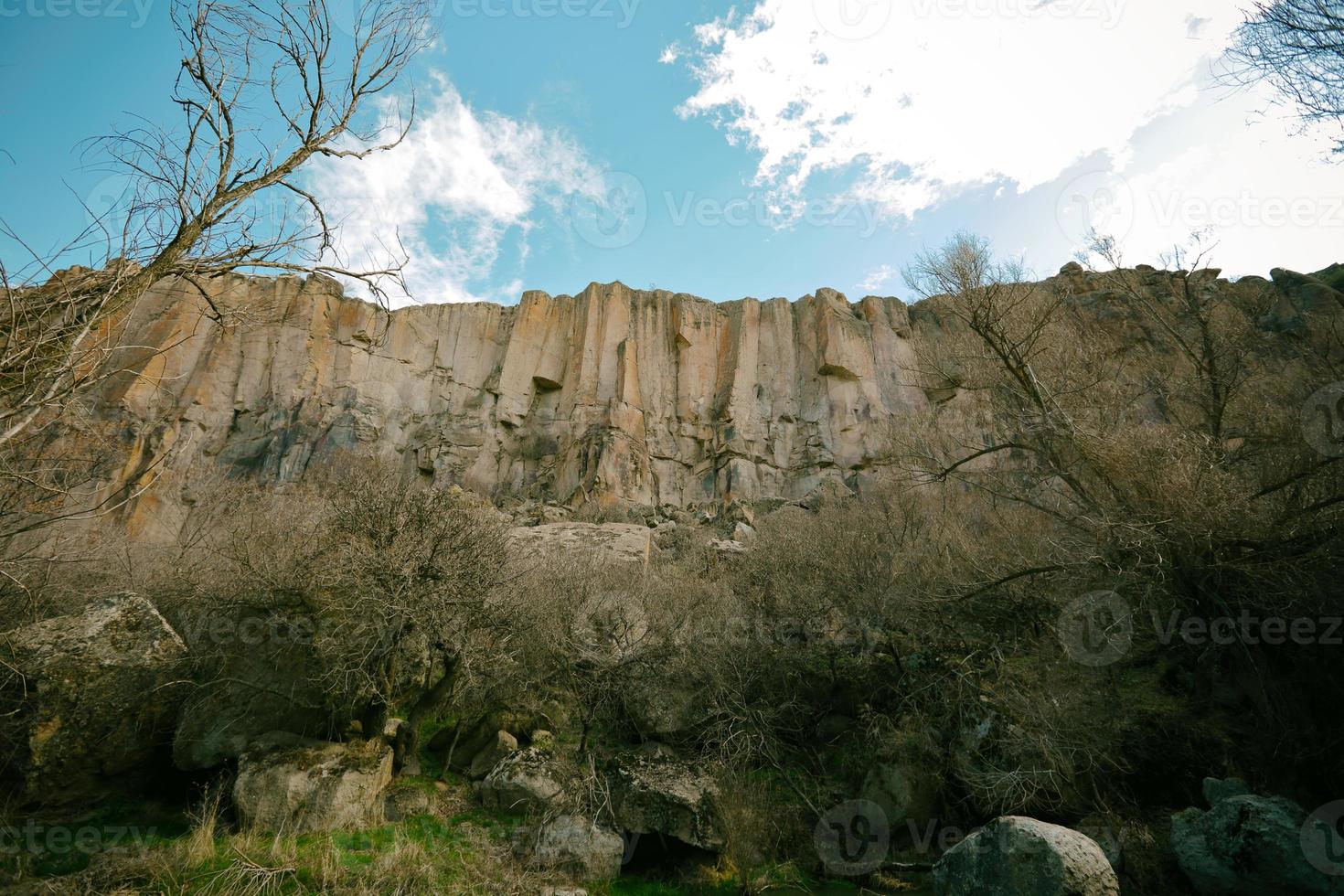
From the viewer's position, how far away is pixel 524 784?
334 inches

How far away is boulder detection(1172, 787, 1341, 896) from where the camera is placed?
5.41 m

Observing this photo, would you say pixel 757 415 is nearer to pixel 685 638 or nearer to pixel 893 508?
pixel 893 508

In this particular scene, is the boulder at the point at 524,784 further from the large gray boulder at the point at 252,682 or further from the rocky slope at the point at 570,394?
the rocky slope at the point at 570,394

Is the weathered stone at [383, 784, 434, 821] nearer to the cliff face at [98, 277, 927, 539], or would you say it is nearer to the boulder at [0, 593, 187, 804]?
the boulder at [0, 593, 187, 804]

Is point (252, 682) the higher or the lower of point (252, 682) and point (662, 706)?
the higher

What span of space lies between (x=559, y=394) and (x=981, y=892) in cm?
2776

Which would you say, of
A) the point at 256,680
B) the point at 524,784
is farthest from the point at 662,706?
the point at 256,680

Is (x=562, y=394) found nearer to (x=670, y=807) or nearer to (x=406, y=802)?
(x=406, y=802)

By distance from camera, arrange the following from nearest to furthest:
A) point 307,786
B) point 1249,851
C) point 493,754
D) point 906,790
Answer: point 1249,851 < point 307,786 < point 906,790 < point 493,754

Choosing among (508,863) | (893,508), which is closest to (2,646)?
(508,863)

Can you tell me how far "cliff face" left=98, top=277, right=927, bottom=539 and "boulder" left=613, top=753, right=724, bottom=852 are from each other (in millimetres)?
18284

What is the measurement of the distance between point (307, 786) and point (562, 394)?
2488 cm

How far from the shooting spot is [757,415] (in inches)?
1201

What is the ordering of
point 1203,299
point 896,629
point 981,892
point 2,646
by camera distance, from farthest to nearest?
1. point 1203,299
2. point 896,629
3. point 2,646
4. point 981,892
